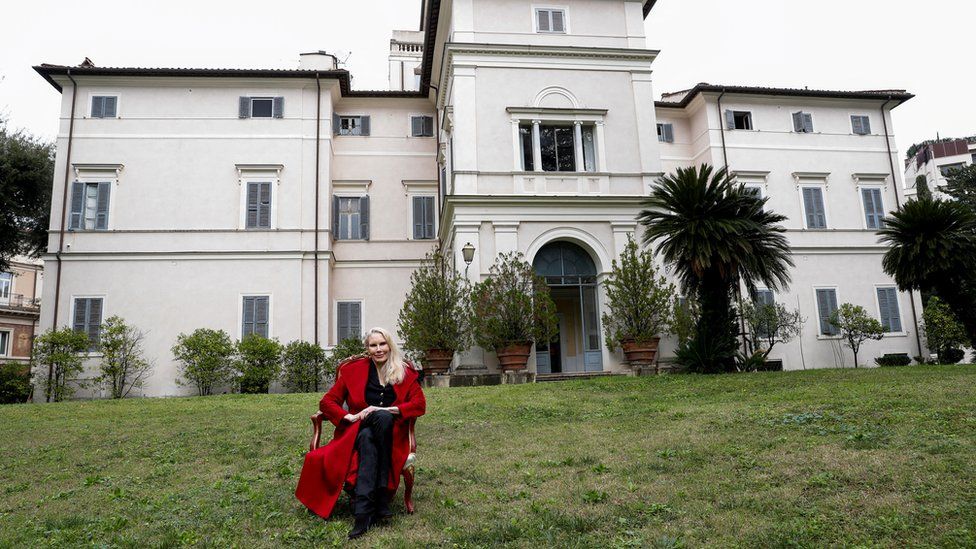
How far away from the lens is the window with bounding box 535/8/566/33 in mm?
21188

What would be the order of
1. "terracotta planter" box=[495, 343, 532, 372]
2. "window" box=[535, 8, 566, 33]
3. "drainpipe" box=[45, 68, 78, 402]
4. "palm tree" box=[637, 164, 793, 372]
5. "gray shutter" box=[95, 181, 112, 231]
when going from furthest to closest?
"gray shutter" box=[95, 181, 112, 231]
"window" box=[535, 8, 566, 33]
"drainpipe" box=[45, 68, 78, 402]
"terracotta planter" box=[495, 343, 532, 372]
"palm tree" box=[637, 164, 793, 372]

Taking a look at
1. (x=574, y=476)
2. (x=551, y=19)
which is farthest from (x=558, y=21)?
(x=574, y=476)

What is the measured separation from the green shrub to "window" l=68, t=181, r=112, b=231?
4.98 metres

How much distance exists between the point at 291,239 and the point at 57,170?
7998 millimetres

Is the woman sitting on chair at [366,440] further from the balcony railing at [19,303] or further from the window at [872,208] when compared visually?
the balcony railing at [19,303]

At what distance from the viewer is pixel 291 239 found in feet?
75.0

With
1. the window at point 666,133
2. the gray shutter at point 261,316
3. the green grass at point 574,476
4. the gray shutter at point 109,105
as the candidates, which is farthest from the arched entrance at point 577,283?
the gray shutter at point 109,105

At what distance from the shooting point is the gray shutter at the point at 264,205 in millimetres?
23016

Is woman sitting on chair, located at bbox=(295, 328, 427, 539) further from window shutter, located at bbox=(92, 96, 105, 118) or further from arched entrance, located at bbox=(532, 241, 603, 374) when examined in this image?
window shutter, located at bbox=(92, 96, 105, 118)

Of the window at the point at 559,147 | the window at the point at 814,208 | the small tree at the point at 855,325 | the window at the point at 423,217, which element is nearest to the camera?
the window at the point at 559,147

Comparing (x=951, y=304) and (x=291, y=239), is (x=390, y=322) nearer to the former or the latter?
(x=291, y=239)

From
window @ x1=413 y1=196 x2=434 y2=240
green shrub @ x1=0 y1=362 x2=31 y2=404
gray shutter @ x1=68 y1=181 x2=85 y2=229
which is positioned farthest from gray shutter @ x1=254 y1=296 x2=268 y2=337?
green shrub @ x1=0 y1=362 x2=31 y2=404

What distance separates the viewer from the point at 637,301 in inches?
700

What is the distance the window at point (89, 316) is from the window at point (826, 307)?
2526 cm
